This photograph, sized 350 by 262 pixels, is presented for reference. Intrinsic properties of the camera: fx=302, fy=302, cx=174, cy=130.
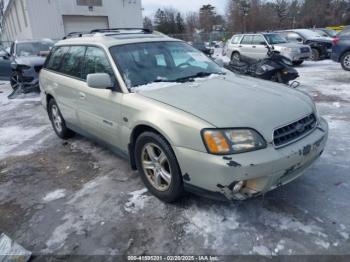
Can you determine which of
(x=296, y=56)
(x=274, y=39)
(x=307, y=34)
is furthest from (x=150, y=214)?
(x=307, y=34)

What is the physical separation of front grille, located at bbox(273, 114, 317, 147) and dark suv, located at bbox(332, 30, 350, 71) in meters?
9.67

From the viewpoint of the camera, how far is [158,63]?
3.65 meters

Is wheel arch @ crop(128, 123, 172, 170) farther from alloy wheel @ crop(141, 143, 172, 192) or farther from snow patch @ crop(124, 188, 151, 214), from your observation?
snow patch @ crop(124, 188, 151, 214)

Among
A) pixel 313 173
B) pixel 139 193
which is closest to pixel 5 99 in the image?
pixel 139 193

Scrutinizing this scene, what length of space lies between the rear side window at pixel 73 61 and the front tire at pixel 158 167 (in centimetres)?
170

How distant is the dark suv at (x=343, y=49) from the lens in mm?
10883

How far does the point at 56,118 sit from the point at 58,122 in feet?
0.33

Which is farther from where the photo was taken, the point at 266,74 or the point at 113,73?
the point at 266,74

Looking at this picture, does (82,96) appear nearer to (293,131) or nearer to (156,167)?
(156,167)

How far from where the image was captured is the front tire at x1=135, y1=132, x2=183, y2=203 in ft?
9.17

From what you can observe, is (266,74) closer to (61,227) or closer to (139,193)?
(139,193)

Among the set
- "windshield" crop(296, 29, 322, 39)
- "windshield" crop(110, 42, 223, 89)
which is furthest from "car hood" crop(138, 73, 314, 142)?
"windshield" crop(296, 29, 322, 39)

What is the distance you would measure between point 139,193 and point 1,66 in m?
10.2

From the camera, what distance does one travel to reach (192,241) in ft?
8.54
